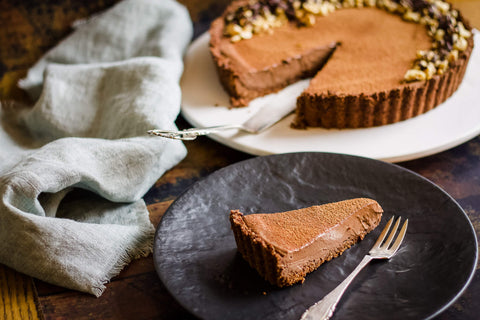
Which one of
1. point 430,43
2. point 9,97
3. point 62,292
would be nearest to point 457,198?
point 430,43

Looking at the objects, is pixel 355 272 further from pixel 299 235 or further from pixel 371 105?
pixel 371 105

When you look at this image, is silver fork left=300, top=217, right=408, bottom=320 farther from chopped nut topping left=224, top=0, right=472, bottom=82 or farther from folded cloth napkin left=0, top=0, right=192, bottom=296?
chopped nut topping left=224, top=0, right=472, bottom=82

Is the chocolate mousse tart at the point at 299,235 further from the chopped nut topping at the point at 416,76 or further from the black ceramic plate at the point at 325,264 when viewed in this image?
the chopped nut topping at the point at 416,76

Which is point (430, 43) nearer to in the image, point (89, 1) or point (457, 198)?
point (457, 198)

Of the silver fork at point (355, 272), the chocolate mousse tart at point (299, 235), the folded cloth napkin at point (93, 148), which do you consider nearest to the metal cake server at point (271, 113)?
the folded cloth napkin at point (93, 148)

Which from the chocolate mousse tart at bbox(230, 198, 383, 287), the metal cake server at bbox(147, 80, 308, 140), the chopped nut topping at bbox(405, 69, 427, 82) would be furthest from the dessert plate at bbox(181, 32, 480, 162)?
the chocolate mousse tart at bbox(230, 198, 383, 287)
